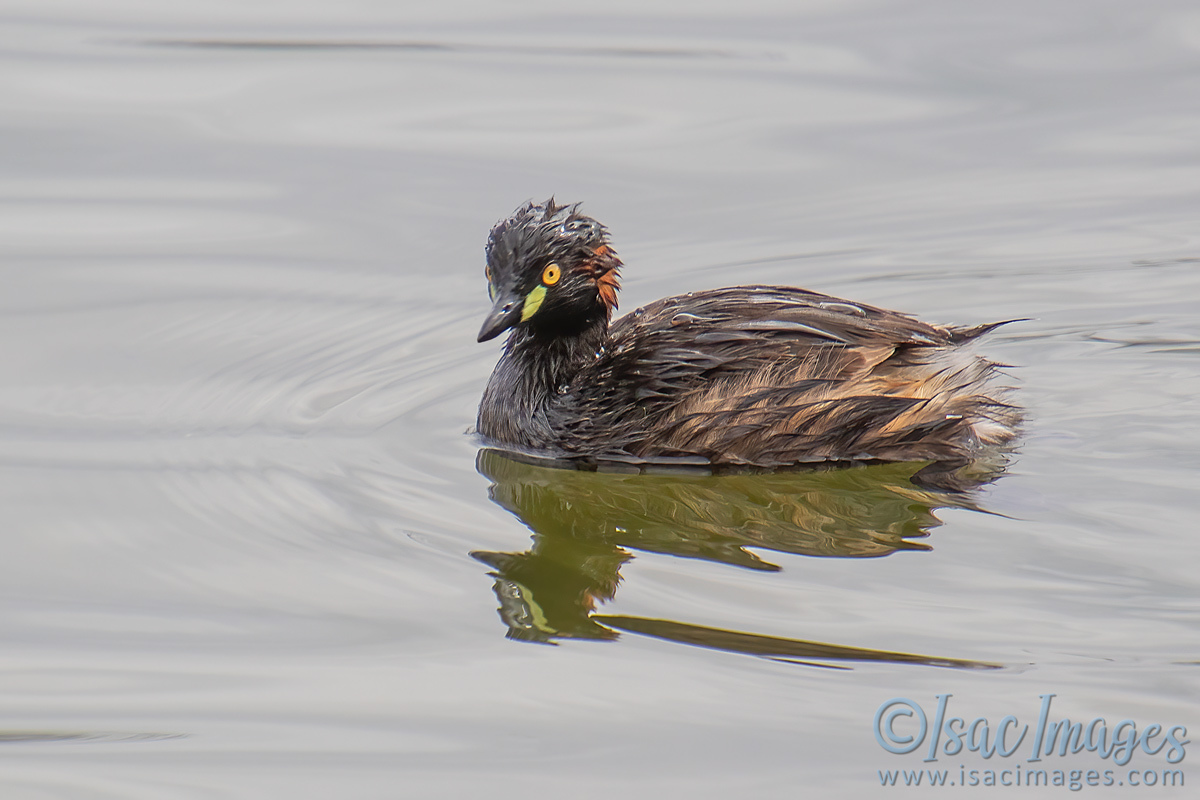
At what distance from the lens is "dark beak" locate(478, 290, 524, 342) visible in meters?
6.15

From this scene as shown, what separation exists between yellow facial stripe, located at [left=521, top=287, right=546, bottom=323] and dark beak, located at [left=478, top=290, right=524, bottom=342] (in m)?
0.03

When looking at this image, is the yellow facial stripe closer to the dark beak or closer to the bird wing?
the dark beak

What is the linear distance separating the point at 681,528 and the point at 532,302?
1250mm

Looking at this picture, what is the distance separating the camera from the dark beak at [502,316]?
615 centimetres

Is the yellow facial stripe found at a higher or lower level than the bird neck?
higher

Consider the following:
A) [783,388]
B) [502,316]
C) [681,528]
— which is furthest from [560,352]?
[681,528]

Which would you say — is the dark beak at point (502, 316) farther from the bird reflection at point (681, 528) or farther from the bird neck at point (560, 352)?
the bird reflection at point (681, 528)

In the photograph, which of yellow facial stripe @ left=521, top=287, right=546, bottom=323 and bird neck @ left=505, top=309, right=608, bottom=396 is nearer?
yellow facial stripe @ left=521, top=287, right=546, bottom=323

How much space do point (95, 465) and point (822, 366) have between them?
2.92 metres

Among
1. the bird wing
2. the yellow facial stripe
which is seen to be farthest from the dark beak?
the bird wing

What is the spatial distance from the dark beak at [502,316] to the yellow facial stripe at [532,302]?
0.03 metres

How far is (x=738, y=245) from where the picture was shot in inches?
335

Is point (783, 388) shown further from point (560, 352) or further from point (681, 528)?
point (560, 352)

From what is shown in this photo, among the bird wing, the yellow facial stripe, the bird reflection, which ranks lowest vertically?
the bird reflection
